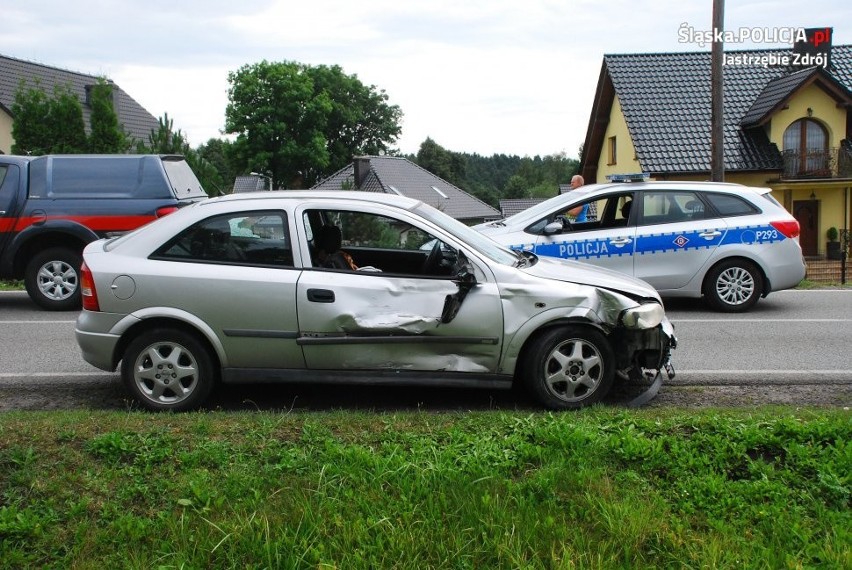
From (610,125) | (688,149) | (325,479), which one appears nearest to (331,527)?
(325,479)

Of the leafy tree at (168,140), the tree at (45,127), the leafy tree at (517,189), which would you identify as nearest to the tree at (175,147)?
the leafy tree at (168,140)

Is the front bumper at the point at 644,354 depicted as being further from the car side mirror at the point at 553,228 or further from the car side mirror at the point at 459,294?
the car side mirror at the point at 553,228

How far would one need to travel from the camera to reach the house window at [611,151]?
3684cm

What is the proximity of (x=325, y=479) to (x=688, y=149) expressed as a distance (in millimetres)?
30335

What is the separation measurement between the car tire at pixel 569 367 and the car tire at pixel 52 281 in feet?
24.8

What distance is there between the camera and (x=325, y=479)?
446cm


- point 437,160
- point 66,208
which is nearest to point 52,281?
point 66,208

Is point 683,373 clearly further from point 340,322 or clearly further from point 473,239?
point 340,322

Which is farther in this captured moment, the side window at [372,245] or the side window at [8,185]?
the side window at [8,185]

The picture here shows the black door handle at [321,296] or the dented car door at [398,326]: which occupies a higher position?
the black door handle at [321,296]

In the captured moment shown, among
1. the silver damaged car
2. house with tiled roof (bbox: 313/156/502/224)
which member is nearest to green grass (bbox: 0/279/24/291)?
the silver damaged car

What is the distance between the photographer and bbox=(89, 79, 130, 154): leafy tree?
24.2 metres

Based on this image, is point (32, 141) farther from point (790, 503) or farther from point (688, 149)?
point (790, 503)

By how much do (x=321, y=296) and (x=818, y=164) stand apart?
105 feet
